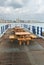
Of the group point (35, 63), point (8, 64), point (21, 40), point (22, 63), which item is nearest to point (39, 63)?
point (35, 63)

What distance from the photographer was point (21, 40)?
10039 mm

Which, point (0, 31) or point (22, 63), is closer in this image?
point (22, 63)

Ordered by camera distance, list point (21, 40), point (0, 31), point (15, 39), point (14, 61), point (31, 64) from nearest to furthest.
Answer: point (31, 64)
point (14, 61)
point (21, 40)
point (15, 39)
point (0, 31)

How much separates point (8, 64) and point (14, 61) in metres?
0.45

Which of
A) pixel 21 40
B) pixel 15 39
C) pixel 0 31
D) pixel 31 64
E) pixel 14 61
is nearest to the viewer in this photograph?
pixel 31 64

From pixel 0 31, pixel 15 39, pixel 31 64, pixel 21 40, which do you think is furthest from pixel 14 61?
pixel 0 31

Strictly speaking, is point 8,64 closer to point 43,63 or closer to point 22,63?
point 22,63

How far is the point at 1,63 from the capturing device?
5453mm

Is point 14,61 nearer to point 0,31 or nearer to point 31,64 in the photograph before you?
point 31,64

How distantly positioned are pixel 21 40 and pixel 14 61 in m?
4.36

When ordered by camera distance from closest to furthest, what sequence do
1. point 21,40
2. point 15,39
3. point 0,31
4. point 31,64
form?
point 31,64, point 21,40, point 15,39, point 0,31

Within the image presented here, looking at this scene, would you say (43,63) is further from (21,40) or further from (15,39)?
(15,39)

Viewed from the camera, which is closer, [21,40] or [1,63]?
[1,63]

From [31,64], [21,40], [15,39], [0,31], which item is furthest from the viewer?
[0,31]
